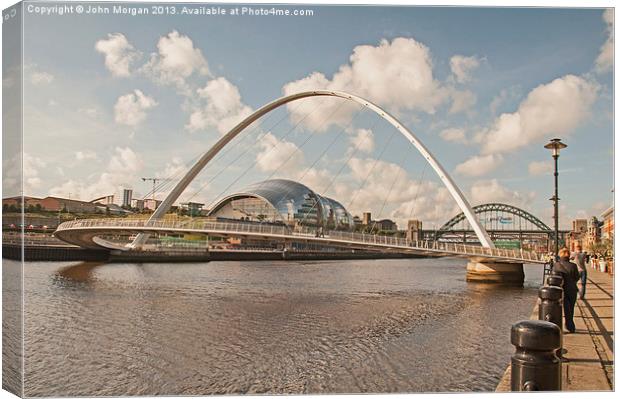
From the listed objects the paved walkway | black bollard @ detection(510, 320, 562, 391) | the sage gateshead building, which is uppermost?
the sage gateshead building

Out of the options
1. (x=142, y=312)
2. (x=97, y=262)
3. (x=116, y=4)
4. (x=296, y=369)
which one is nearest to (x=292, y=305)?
(x=142, y=312)

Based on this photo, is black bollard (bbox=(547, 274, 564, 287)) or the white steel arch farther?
the white steel arch

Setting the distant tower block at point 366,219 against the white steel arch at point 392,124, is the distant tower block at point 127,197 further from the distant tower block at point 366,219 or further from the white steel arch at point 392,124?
the distant tower block at point 366,219

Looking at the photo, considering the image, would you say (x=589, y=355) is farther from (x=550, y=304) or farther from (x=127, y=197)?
(x=127, y=197)

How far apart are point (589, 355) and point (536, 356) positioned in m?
4.14

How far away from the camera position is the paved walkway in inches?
216

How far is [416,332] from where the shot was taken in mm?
13617

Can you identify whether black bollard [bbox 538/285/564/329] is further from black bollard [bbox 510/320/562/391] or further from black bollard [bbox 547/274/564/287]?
black bollard [bbox 510/320/562/391]

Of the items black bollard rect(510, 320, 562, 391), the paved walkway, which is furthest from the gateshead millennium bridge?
black bollard rect(510, 320, 562, 391)

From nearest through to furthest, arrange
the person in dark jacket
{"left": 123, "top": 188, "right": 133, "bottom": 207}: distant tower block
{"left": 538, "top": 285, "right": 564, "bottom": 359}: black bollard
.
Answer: {"left": 538, "top": 285, "right": 564, "bottom": 359}: black bollard, the person in dark jacket, {"left": 123, "top": 188, "right": 133, "bottom": 207}: distant tower block

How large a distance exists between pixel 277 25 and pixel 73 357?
25.6 ft

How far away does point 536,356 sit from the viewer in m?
3.02

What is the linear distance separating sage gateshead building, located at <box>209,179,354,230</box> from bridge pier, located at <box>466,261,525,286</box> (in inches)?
2248

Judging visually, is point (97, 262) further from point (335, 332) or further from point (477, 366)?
point (477, 366)
